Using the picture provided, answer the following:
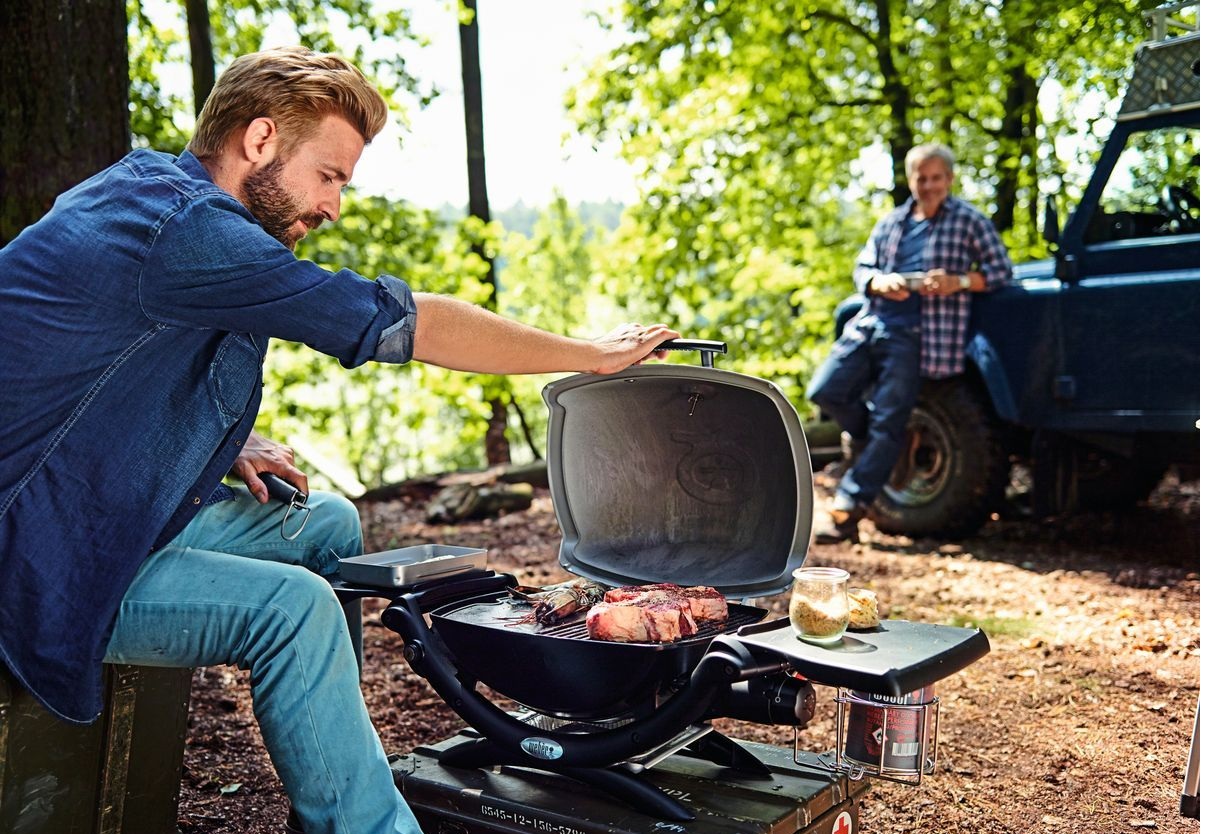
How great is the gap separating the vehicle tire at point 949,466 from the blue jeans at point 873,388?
0.90 feet

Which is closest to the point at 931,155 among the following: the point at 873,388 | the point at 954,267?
the point at 954,267

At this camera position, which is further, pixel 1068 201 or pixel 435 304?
pixel 1068 201

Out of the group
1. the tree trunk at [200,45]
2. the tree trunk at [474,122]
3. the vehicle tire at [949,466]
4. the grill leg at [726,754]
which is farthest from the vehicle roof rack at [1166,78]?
the tree trunk at [474,122]

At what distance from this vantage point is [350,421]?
1705 centimetres

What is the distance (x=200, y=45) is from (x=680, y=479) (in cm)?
690

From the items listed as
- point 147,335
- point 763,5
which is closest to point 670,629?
point 147,335

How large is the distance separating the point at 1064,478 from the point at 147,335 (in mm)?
5787

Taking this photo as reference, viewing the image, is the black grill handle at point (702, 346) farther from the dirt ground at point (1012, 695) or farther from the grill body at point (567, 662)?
the dirt ground at point (1012, 695)

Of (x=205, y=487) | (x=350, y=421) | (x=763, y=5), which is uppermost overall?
(x=763, y=5)

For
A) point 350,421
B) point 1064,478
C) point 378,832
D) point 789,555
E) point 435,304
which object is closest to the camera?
point 378,832

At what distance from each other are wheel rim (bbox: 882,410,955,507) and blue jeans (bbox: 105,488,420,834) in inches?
207

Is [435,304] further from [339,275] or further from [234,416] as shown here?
[234,416]

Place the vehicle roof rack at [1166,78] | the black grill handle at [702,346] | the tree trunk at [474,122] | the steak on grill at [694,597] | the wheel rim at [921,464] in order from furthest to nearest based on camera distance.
A: the tree trunk at [474,122] < the wheel rim at [921,464] < the vehicle roof rack at [1166,78] < the black grill handle at [702,346] < the steak on grill at [694,597]

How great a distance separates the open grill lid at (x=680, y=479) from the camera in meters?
2.86
